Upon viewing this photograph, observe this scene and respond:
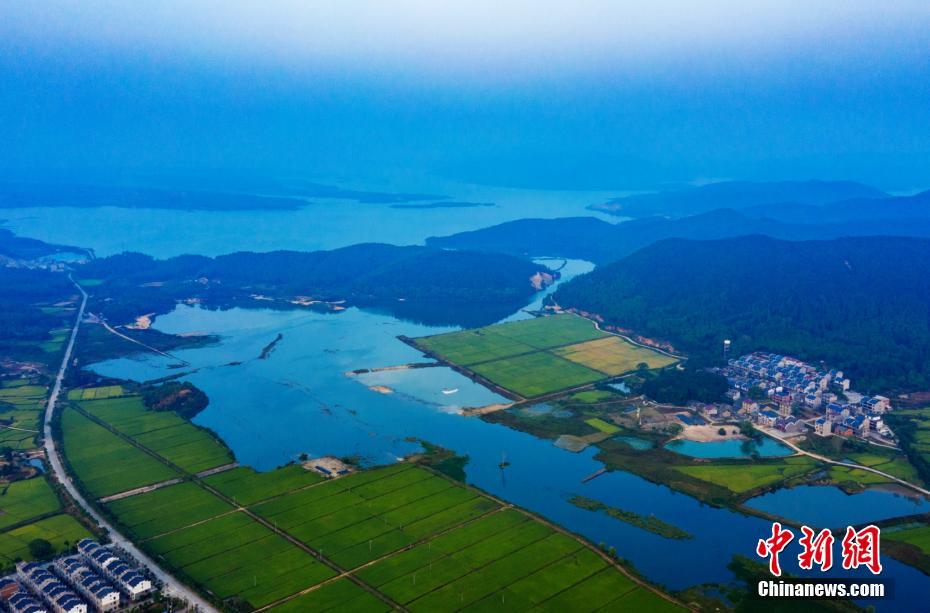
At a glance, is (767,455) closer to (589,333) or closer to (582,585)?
(582,585)

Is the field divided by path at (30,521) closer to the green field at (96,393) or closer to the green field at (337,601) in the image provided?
the green field at (337,601)

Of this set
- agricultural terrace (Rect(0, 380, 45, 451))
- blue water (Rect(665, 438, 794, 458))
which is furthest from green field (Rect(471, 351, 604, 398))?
agricultural terrace (Rect(0, 380, 45, 451))

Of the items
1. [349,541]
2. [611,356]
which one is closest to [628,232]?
[611,356]

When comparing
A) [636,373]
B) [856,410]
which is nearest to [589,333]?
[636,373]

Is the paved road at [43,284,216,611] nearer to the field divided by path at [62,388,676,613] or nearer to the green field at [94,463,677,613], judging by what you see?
the field divided by path at [62,388,676,613]

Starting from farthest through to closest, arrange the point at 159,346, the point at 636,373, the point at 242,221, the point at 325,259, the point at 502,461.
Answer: the point at 242,221 → the point at 325,259 → the point at 159,346 → the point at 636,373 → the point at 502,461
